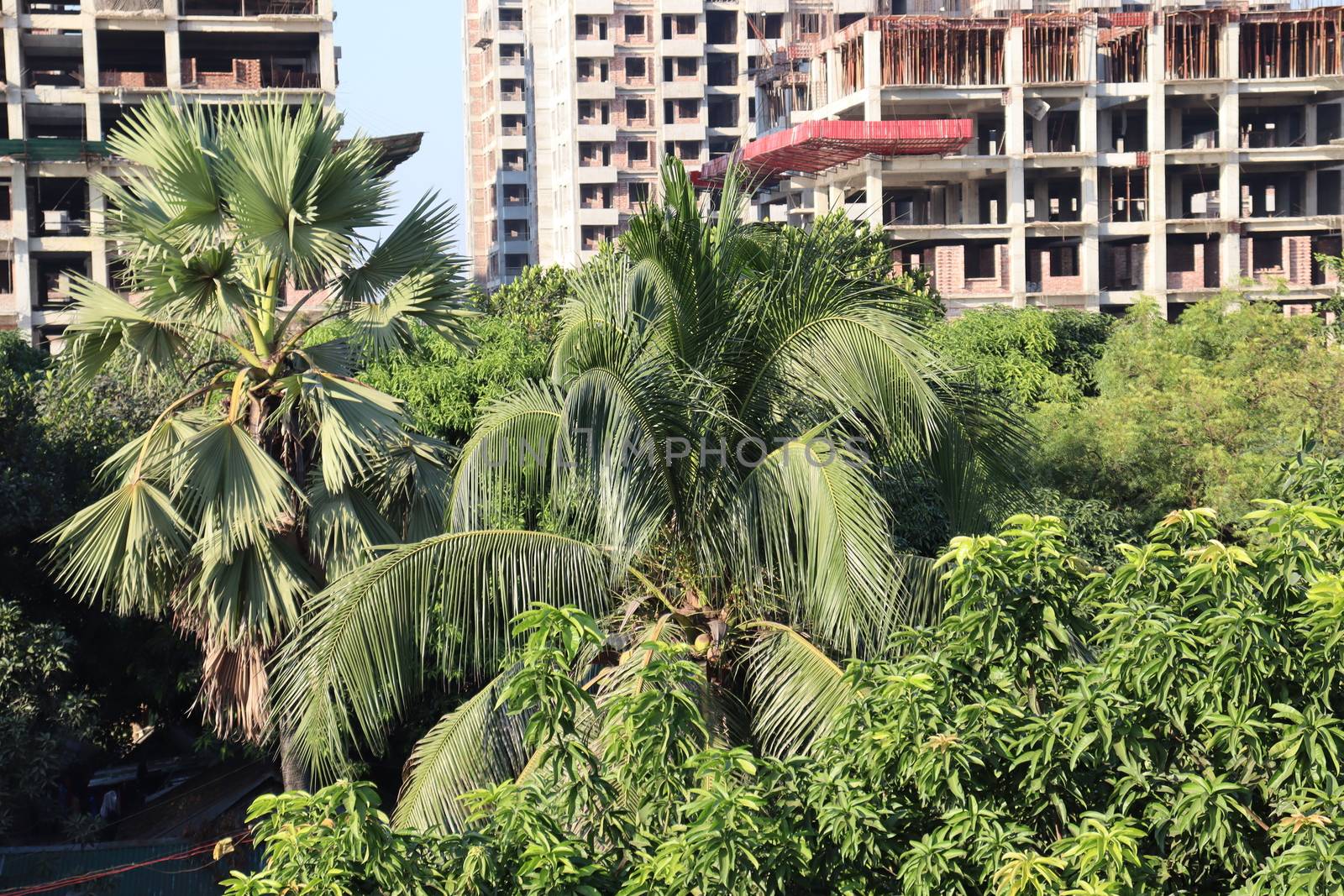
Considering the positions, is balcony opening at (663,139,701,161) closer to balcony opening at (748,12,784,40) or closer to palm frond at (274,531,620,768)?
balcony opening at (748,12,784,40)

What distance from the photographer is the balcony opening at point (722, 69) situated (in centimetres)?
8281

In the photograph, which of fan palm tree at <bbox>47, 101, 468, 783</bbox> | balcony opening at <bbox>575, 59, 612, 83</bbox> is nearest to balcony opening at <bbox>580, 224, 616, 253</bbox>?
balcony opening at <bbox>575, 59, 612, 83</bbox>

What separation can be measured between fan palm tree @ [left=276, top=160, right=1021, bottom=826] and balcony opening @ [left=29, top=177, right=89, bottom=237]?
4377 cm

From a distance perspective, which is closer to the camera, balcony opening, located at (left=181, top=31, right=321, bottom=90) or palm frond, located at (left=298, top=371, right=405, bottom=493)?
palm frond, located at (left=298, top=371, right=405, bottom=493)

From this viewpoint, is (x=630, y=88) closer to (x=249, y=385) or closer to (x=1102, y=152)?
(x=1102, y=152)

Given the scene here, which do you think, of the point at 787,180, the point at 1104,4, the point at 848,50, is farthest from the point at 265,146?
the point at 1104,4

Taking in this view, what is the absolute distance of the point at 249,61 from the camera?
50.0m

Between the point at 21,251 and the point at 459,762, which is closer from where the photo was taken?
the point at 459,762

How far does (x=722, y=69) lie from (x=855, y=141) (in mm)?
34257

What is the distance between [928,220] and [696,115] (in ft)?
89.1

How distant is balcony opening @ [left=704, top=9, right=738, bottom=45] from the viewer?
8225 centimetres

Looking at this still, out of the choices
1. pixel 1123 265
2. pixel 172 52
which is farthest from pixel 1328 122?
pixel 172 52

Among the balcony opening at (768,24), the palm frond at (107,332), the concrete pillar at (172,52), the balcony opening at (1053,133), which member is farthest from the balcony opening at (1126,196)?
the palm frond at (107,332)

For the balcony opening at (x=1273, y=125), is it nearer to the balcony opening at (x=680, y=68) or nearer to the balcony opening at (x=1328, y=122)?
the balcony opening at (x=1328, y=122)
